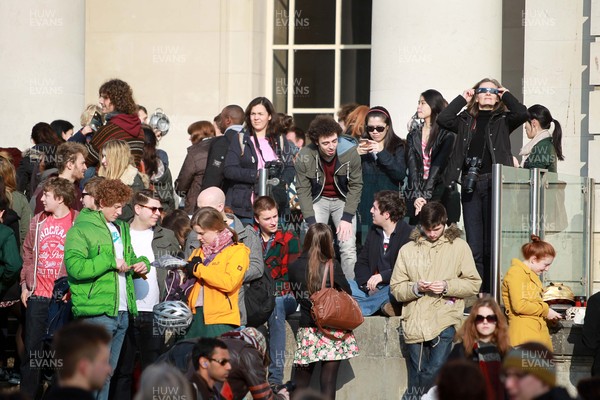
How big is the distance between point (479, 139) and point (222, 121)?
10.4 feet

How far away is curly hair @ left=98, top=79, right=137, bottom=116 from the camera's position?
1358cm

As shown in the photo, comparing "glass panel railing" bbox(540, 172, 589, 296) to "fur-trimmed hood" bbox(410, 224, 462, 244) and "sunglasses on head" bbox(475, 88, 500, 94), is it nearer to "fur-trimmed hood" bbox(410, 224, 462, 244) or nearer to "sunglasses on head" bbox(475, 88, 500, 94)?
"sunglasses on head" bbox(475, 88, 500, 94)

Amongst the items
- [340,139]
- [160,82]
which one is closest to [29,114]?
[160,82]

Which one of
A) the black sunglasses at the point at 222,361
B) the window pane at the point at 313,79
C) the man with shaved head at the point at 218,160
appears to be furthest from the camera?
the window pane at the point at 313,79

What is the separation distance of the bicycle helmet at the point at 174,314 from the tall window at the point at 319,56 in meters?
7.31

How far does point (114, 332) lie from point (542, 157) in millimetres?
4630

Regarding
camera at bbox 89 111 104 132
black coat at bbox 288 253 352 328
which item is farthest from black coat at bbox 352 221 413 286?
camera at bbox 89 111 104 132

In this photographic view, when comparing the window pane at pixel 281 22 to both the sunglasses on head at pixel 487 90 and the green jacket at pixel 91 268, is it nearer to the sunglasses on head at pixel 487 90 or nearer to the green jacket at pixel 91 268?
the sunglasses on head at pixel 487 90

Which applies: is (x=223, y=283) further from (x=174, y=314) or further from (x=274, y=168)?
(x=274, y=168)

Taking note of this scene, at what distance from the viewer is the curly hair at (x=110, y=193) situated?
37.8 ft

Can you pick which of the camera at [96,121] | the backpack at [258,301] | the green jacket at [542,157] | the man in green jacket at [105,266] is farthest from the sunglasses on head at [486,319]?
the camera at [96,121]

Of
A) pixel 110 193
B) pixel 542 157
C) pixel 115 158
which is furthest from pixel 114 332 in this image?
pixel 542 157

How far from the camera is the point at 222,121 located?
14883 millimetres

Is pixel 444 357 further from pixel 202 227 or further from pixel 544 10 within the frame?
pixel 544 10
